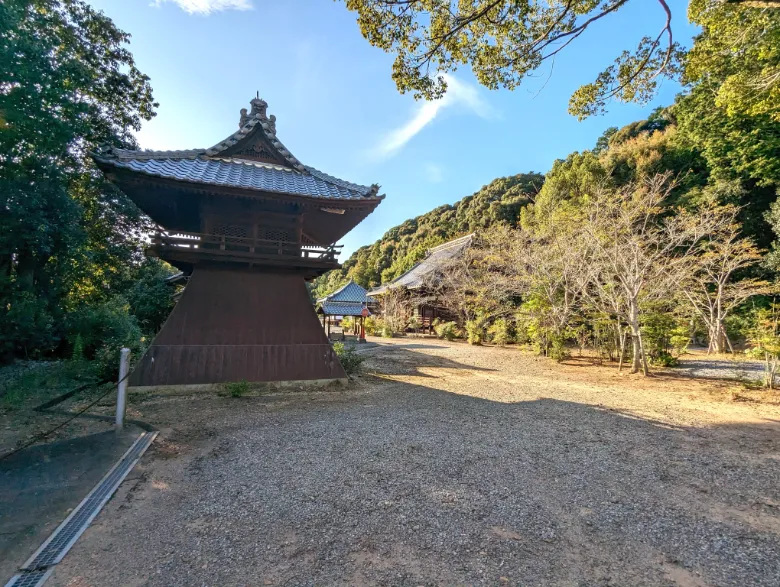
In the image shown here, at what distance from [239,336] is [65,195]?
244 inches

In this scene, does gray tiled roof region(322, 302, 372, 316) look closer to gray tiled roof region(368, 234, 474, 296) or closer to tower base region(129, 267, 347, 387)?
gray tiled roof region(368, 234, 474, 296)

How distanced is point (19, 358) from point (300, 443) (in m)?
10.2

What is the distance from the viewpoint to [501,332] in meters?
16.9

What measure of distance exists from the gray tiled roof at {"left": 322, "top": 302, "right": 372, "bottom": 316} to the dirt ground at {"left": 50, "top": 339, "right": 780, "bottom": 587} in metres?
13.8

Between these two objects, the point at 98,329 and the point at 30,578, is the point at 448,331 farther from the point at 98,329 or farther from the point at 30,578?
the point at 30,578

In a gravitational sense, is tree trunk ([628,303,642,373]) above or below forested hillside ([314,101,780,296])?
below

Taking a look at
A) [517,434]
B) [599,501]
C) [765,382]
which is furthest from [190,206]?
[765,382]

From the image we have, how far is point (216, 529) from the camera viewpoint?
2695 mm

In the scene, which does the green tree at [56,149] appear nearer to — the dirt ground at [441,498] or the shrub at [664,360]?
the dirt ground at [441,498]

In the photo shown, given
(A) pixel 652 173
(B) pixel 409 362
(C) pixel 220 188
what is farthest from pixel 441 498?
(A) pixel 652 173

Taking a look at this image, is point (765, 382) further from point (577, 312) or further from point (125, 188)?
point (125, 188)

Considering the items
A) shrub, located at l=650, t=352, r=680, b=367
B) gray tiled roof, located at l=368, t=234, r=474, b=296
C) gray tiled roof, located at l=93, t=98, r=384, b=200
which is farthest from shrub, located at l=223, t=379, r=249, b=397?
gray tiled roof, located at l=368, t=234, r=474, b=296

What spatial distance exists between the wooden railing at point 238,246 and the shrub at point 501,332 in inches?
465

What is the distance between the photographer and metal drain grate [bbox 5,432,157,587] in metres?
2.13
